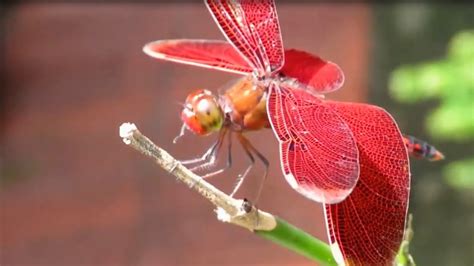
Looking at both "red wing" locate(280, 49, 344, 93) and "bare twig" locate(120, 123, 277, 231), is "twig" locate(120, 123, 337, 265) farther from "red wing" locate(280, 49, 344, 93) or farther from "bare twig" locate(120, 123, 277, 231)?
"red wing" locate(280, 49, 344, 93)

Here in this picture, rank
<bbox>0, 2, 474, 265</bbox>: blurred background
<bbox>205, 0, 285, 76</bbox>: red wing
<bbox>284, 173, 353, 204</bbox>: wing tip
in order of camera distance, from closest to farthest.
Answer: <bbox>284, 173, 353, 204</bbox>: wing tip
<bbox>205, 0, 285, 76</bbox>: red wing
<bbox>0, 2, 474, 265</bbox>: blurred background

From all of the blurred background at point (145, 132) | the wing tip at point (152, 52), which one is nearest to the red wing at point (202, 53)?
the wing tip at point (152, 52)

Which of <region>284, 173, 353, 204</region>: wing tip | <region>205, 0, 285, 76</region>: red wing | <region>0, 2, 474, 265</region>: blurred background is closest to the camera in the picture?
<region>284, 173, 353, 204</region>: wing tip

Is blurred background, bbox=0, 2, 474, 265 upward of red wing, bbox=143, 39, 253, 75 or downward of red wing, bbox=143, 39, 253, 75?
downward

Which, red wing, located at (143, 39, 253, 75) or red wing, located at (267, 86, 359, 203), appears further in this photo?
red wing, located at (143, 39, 253, 75)

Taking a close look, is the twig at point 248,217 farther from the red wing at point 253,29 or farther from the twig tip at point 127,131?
the red wing at point 253,29

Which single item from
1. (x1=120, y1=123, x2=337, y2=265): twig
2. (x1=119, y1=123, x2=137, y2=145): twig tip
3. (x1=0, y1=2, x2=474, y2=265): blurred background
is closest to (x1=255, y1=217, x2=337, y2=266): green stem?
(x1=120, y1=123, x2=337, y2=265): twig
